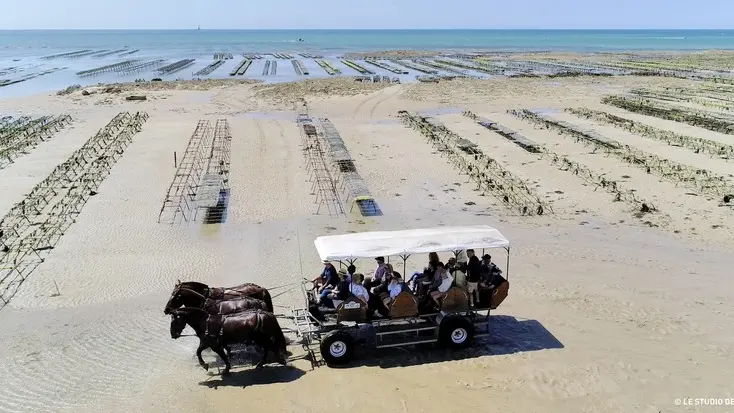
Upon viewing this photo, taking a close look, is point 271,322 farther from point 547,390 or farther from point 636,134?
point 636,134

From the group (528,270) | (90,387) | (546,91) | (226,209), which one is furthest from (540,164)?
(546,91)

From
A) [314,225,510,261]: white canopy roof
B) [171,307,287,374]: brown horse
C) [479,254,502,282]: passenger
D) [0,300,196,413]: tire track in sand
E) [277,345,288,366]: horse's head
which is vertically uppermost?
[314,225,510,261]: white canopy roof

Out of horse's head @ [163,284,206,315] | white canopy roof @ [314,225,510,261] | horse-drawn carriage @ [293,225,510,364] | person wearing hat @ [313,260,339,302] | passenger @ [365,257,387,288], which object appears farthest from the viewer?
passenger @ [365,257,387,288]

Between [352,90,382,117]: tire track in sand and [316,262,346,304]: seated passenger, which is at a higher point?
[352,90,382,117]: tire track in sand

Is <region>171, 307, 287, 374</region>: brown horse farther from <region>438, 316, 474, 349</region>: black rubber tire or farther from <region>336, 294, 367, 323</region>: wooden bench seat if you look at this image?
<region>438, 316, 474, 349</region>: black rubber tire

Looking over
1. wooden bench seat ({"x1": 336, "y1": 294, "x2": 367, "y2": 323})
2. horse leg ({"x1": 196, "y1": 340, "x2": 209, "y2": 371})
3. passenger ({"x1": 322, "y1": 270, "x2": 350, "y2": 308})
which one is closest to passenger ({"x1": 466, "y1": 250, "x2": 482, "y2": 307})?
wooden bench seat ({"x1": 336, "y1": 294, "x2": 367, "y2": 323})

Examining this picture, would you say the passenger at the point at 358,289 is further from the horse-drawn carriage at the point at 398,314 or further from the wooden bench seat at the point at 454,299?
the wooden bench seat at the point at 454,299

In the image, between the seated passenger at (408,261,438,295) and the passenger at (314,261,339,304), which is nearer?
the passenger at (314,261,339,304)

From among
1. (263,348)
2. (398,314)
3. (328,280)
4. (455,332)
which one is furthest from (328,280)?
(455,332)
